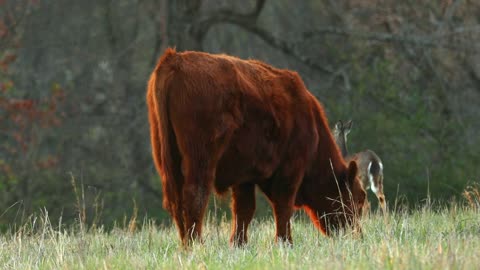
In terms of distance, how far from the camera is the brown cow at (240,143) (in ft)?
22.9

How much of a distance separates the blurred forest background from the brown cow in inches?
238

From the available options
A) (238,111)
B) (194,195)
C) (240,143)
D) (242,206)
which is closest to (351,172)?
(242,206)

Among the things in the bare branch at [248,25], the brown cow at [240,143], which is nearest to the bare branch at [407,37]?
the bare branch at [248,25]

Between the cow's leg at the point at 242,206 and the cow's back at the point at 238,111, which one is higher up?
the cow's back at the point at 238,111

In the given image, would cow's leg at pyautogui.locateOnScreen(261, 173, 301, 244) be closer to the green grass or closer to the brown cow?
the brown cow

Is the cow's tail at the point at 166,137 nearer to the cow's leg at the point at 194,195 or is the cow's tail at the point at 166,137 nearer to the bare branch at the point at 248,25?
the cow's leg at the point at 194,195

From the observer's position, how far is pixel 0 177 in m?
14.2

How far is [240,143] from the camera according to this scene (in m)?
7.37

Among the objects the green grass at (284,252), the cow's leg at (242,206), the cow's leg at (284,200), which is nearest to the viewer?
the green grass at (284,252)

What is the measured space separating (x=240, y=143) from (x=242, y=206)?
1.06 meters

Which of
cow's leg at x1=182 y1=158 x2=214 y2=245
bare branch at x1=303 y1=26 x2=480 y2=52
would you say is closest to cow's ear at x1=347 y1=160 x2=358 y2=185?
cow's leg at x1=182 y1=158 x2=214 y2=245

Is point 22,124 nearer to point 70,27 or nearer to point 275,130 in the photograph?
point 70,27

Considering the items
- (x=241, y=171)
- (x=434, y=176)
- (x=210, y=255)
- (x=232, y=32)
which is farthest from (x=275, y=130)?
(x=232, y=32)

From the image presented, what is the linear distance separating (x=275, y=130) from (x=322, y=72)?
7.73 meters
